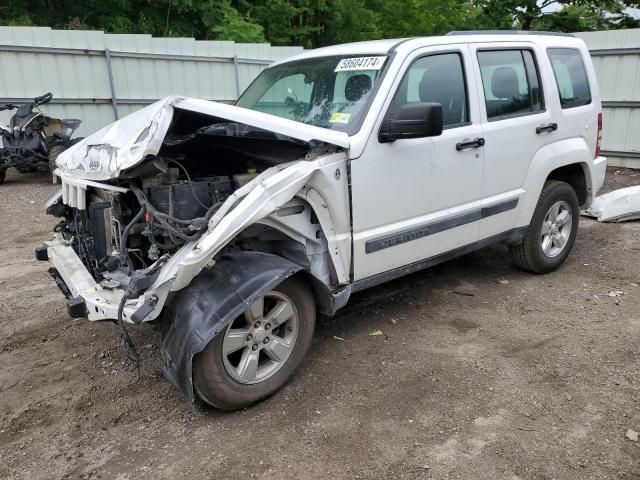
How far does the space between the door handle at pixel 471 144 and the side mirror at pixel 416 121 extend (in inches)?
27.1

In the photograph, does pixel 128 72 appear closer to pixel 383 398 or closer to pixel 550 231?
pixel 550 231

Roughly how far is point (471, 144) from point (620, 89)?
306 inches

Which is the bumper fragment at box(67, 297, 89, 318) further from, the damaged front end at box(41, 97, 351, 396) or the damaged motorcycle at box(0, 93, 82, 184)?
the damaged motorcycle at box(0, 93, 82, 184)

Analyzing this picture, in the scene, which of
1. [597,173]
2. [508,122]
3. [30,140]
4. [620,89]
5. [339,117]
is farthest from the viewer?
[620,89]

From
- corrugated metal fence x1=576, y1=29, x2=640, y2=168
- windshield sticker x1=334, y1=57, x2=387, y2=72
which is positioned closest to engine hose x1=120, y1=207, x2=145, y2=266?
windshield sticker x1=334, y1=57, x2=387, y2=72

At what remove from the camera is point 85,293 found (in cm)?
306

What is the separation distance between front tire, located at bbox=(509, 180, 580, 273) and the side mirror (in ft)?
6.59

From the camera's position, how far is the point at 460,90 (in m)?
3.98

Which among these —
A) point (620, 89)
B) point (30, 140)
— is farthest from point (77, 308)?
point (620, 89)

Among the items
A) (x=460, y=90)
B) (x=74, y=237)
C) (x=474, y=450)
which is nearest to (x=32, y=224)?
(x=74, y=237)

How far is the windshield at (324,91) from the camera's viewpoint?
11.6 ft

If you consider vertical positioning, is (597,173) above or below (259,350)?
above

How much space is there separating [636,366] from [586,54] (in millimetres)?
3064

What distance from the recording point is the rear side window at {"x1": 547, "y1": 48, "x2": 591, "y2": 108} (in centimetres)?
470
